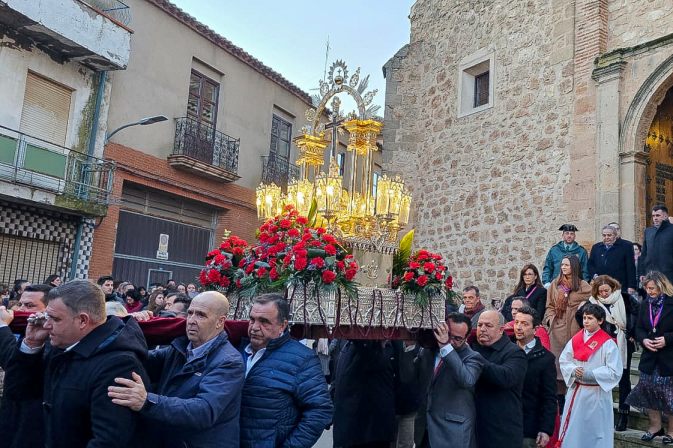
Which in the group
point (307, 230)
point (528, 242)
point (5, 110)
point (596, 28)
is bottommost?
point (307, 230)

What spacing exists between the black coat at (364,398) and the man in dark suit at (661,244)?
436cm

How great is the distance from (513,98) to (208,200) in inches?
325

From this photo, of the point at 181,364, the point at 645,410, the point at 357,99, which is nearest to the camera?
the point at 181,364

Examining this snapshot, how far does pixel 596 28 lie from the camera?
10359 mm

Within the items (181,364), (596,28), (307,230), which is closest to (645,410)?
(307,230)

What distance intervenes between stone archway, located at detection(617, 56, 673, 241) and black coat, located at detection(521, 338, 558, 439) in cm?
574

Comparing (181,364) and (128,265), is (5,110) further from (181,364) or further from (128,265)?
(181,364)

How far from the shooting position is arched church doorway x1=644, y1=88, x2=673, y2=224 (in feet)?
32.5

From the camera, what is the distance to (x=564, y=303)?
6512 millimetres

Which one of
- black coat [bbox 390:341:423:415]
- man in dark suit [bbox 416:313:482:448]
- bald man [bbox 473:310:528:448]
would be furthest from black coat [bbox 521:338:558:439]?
black coat [bbox 390:341:423:415]

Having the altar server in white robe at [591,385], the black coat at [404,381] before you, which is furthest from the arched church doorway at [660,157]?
the black coat at [404,381]

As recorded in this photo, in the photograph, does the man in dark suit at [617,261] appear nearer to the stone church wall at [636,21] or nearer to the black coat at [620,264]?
the black coat at [620,264]

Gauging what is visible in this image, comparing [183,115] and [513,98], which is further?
[183,115]

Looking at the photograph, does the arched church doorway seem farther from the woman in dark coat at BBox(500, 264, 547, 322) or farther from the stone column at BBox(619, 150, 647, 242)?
the woman in dark coat at BBox(500, 264, 547, 322)
